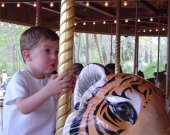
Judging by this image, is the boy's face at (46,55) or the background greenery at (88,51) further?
the background greenery at (88,51)

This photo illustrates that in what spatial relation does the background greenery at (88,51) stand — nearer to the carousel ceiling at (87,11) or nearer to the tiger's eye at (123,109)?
the carousel ceiling at (87,11)

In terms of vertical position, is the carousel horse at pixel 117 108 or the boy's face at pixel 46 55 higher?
the boy's face at pixel 46 55

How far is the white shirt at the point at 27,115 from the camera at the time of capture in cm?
131

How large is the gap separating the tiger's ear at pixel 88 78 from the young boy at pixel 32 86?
1.18 ft

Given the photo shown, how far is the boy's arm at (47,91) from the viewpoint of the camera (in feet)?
3.38

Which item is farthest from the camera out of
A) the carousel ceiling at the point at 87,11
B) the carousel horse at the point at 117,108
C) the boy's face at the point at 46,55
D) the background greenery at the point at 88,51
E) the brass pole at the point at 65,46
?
the background greenery at the point at 88,51

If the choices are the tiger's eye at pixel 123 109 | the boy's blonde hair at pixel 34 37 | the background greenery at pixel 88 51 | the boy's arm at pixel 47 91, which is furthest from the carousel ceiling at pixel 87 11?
the background greenery at pixel 88 51

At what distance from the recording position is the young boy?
125 centimetres

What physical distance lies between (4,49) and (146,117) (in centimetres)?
1731

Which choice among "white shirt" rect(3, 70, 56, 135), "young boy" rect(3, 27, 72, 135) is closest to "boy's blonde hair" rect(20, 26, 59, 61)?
"young boy" rect(3, 27, 72, 135)

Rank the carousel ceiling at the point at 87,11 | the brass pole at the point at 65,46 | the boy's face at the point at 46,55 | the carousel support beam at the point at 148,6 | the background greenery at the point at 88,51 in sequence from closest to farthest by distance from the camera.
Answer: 1. the brass pole at the point at 65,46
2. the boy's face at the point at 46,55
3. the carousel support beam at the point at 148,6
4. the carousel ceiling at the point at 87,11
5. the background greenery at the point at 88,51

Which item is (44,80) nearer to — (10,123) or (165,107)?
(10,123)

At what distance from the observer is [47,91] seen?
42.7 inches

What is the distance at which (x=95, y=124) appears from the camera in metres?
0.75
